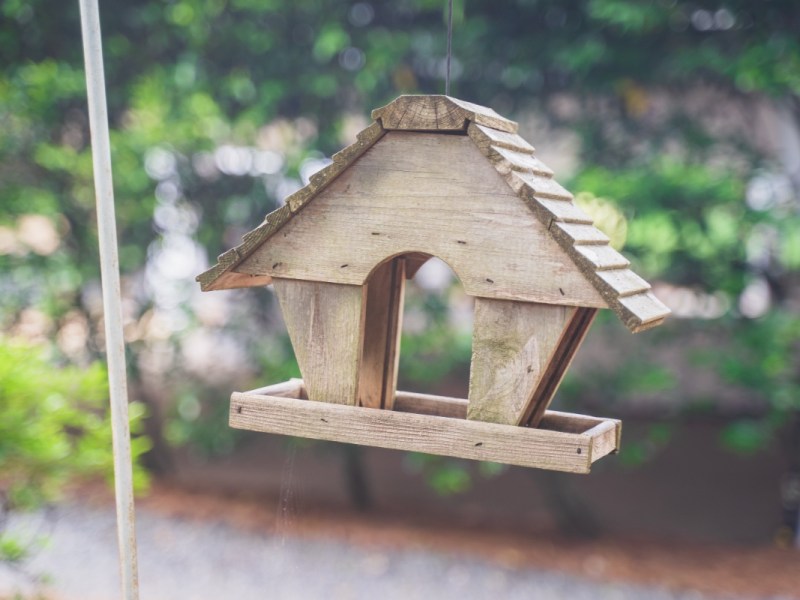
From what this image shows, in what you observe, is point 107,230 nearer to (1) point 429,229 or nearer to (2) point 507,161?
(1) point 429,229

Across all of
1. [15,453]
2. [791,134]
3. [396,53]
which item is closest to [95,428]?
[15,453]

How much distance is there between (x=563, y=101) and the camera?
605cm

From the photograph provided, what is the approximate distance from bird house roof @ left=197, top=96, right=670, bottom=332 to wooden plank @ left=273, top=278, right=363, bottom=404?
97 millimetres

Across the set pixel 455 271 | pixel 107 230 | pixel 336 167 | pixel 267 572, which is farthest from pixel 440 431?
pixel 267 572

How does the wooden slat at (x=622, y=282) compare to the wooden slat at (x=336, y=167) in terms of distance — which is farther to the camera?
the wooden slat at (x=336, y=167)

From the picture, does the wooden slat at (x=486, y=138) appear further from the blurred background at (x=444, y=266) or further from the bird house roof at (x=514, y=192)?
the blurred background at (x=444, y=266)

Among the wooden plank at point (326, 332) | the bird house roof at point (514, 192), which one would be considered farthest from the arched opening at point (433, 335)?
the bird house roof at point (514, 192)

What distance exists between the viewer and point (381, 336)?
213 centimetres

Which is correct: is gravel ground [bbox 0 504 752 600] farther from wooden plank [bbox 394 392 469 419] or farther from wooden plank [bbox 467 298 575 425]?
wooden plank [bbox 467 298 575 425]

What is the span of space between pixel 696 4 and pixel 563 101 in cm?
112

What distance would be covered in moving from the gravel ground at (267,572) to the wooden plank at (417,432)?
3.46 m

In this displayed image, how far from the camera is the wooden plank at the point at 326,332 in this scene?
6.24ft

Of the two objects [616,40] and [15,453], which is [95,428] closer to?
[15,453]

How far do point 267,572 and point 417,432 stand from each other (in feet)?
13.0
